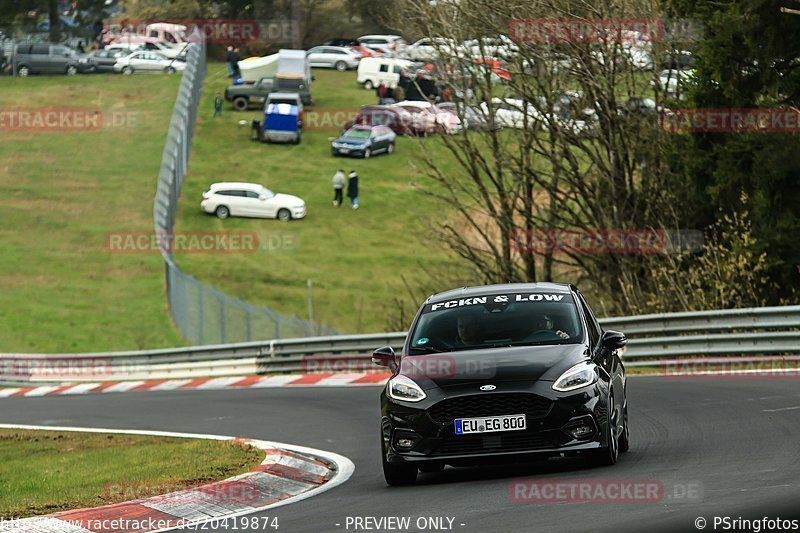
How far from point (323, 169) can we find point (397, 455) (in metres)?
56.9

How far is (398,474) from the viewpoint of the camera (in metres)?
10.9

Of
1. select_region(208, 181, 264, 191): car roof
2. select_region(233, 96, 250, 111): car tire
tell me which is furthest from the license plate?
select_region(233, 96, 250, 111): car tire

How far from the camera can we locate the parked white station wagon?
5862cm

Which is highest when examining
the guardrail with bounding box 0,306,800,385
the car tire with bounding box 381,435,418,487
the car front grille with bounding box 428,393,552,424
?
the car front grille with bounding box 428,393,552,424

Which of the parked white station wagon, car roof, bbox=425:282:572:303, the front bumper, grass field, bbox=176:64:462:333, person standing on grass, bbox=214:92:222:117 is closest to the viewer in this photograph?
the front bumper

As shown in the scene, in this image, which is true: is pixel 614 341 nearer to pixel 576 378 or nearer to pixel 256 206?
pixel 576 378

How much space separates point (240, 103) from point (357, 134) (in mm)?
11161

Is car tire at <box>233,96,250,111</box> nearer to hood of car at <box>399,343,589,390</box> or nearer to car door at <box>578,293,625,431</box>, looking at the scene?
car door at <box>578,293,625,431</box>

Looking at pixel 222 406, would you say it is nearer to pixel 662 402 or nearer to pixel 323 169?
pixel 662 402

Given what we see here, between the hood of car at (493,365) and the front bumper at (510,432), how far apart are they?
12 cm

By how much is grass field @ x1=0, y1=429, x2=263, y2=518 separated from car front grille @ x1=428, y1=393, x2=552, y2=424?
7.22ft

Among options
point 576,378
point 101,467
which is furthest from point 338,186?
point 576,378

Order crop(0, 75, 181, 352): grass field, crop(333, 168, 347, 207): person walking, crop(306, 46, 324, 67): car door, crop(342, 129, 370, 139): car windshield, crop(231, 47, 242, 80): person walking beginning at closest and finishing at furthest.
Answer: crop(0, 75, 181, 352): grass field → crop(333, 168, 347, 207): person walking → crop(342, 129, 370, 139): car windshield → crop(231, 47, 242, 80): person walking → crop(306, 46, 324, 67): car door

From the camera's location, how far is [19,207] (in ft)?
202
